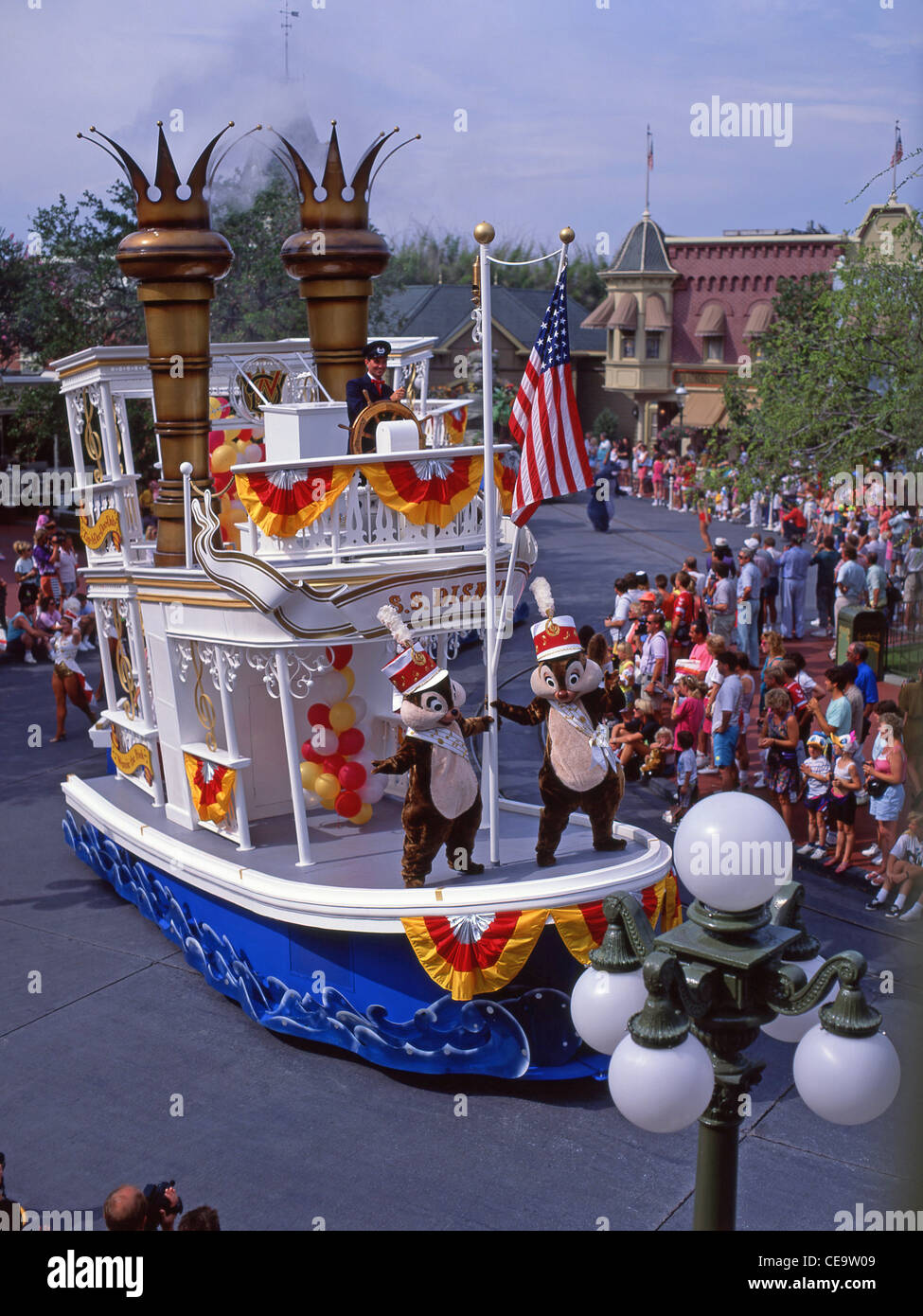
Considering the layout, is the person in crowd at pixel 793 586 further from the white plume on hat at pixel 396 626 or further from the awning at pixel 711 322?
the awning at pixel 711 322

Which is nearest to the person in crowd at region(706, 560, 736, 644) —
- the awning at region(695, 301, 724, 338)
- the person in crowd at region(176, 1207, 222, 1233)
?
the person in crowd at region(176, 1207, 222, 1233)

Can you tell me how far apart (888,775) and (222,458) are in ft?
18.5

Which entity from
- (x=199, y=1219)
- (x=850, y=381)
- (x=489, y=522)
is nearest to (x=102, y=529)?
(x=489, y=522)

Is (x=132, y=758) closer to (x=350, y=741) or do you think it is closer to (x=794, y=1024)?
(x=350, y=741)

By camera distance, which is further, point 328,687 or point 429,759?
point 328,687

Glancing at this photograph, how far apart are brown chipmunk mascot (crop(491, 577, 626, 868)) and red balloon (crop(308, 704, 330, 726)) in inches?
77.2

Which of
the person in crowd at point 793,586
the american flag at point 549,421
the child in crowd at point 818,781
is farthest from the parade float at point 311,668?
the person in crowd at point 793,586

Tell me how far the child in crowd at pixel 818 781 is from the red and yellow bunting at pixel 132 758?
205 inches

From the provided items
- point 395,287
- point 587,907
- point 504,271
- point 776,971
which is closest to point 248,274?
point 395,287

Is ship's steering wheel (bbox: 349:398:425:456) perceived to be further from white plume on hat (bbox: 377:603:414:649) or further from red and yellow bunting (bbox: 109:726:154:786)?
red and yellow bunting (bbox: 109:726:154:786)

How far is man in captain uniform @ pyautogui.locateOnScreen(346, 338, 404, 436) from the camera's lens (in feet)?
29.4

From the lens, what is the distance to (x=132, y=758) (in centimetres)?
1057

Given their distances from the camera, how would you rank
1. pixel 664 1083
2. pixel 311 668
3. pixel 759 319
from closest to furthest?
pixel 664 1083, pixel 311 668, pixel 759 319

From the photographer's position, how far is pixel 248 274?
1035 inches
